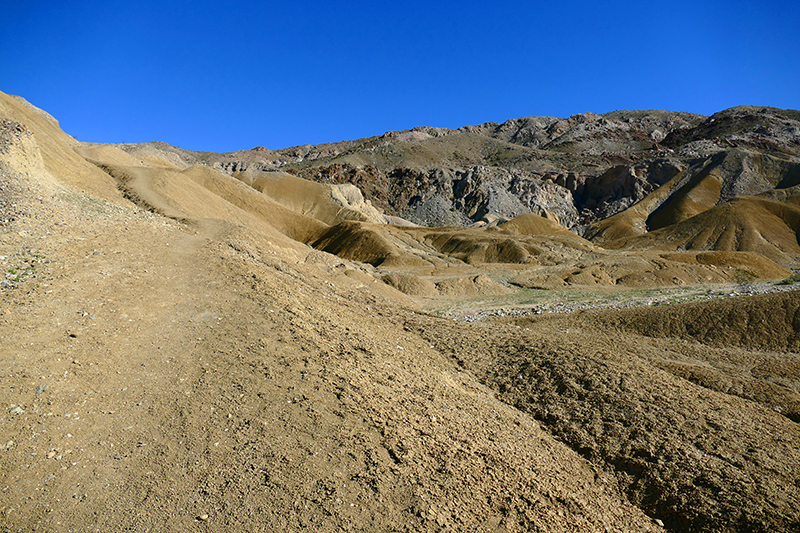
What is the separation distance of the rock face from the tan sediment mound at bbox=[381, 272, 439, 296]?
6292 centimetres

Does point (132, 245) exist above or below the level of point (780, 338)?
below

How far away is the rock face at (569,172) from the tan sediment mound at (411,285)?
62.9 meters

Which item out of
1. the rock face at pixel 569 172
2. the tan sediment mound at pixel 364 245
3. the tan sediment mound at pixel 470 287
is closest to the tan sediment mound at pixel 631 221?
the rock face at pixel 569 172

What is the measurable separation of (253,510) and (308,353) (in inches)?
133

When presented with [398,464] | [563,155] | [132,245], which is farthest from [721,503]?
[563,155]

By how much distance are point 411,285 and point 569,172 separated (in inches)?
3463

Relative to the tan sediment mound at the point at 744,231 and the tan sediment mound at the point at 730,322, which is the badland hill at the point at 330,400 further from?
the tan sediment mound at the point at 744,231

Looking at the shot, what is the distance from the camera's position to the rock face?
A: 84250 mm

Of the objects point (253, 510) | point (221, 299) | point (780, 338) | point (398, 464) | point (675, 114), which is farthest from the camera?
point (675, 114)

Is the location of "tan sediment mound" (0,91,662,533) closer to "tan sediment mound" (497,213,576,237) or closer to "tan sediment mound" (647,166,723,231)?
"tan sediment mound" (497,213,576,237)

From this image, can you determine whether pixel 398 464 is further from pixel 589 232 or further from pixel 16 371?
pixel 589 232

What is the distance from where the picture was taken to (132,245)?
1245 cm

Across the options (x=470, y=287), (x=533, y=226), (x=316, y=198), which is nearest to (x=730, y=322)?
(x=470, y=287)

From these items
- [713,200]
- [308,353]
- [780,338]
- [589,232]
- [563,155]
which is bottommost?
[308,353]
